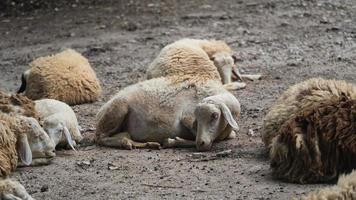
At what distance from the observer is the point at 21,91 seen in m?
11.1

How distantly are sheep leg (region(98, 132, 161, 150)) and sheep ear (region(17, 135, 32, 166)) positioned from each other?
3.16ft

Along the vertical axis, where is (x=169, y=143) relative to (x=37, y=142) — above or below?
below

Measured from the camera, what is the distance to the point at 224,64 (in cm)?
1091

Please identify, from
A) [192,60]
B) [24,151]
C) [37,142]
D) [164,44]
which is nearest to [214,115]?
[192,60]

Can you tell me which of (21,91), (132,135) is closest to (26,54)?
(21,91)

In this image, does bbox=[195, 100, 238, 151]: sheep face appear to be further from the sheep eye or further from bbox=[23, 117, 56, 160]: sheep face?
bbox=[23, 117, 56, 160]: sheep face

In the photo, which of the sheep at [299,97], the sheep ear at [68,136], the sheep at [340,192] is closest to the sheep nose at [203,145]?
the sheep at [299,97]

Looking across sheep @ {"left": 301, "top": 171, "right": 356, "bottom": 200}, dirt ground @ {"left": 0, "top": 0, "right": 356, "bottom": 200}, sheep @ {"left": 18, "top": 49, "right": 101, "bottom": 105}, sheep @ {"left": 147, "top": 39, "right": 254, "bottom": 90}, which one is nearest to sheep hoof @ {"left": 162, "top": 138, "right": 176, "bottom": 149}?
dirt ground @ {"left": 0, "top": 0, "right": 356, "bottom": 200}

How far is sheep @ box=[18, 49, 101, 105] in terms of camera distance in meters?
10.5

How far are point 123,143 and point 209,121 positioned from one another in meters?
0.90

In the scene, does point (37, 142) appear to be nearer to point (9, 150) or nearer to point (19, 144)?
point (19, 144)

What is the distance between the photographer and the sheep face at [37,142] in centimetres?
832

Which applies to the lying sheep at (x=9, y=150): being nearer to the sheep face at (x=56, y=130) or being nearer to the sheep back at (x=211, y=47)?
the sheep face at (x=56, y=130)

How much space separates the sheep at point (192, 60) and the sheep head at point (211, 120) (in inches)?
42.6
